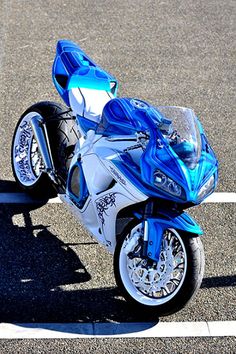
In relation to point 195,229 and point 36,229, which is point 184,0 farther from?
point 195,229

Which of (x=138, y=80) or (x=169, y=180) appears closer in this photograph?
(x=169, y=180)

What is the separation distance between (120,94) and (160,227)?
3.11m

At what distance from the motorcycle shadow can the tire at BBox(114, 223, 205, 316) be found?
0.44ft

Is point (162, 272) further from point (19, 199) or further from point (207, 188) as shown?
point (19, 199)

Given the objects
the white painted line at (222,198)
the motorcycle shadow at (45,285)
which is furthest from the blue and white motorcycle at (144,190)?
the white painted line at (222,198)

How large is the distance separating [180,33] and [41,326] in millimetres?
5065

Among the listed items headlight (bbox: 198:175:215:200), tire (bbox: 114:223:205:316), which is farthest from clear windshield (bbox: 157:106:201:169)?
tire (bbox: 114:223:205:316)

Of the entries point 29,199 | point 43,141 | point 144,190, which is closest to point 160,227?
point 144,190

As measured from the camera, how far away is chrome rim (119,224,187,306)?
5.09 m

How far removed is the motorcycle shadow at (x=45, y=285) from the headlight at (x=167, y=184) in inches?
33.1

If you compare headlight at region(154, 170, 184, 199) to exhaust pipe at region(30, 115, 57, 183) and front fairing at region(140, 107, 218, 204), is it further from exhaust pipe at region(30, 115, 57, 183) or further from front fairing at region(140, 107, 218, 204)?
exhaust pipe at region(30, 115, 57, 183)

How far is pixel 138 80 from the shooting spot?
8273 millimetres

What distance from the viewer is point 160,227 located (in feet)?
16.5

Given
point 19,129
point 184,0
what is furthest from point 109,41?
point 19,129
